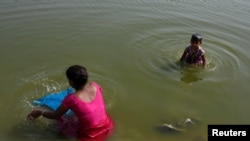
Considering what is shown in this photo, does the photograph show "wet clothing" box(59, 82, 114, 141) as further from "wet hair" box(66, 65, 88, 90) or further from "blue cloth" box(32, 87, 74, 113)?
"blue cloth" box(32, 87, 74, 113)

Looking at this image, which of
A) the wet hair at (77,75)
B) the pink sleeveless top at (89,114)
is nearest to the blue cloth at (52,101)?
the pink sleeveless top at (89,114)

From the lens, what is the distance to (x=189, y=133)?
5.65m

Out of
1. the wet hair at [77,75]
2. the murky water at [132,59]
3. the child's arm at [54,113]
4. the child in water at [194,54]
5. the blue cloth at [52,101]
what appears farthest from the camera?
the child in water at [194,54]

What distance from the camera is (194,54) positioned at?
7.40 metres

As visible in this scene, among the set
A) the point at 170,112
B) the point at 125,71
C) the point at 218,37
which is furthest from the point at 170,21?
the point at 170,112

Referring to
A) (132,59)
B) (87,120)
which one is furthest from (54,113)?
(132,59)

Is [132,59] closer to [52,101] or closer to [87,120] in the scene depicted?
[52,101]

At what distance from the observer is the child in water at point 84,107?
4.37m

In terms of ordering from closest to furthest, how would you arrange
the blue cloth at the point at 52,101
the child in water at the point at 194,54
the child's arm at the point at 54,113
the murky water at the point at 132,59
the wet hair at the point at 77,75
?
the wet hair at the point at 77,75
the child's arm at the point at 54,113
the blue cloth at the point at 52,101
the murky water at the point at 132,59
the child in water at the point at 194,54

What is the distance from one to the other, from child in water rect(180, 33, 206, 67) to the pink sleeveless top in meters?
3.11

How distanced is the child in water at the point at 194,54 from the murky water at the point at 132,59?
183 millimetres

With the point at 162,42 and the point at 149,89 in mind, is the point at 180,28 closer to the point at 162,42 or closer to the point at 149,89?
the point at 162,42

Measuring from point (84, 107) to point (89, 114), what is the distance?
157 millimetres

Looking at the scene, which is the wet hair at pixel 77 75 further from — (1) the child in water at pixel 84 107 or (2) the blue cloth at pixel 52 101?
(2) the blue cloth at pixel 52 101
